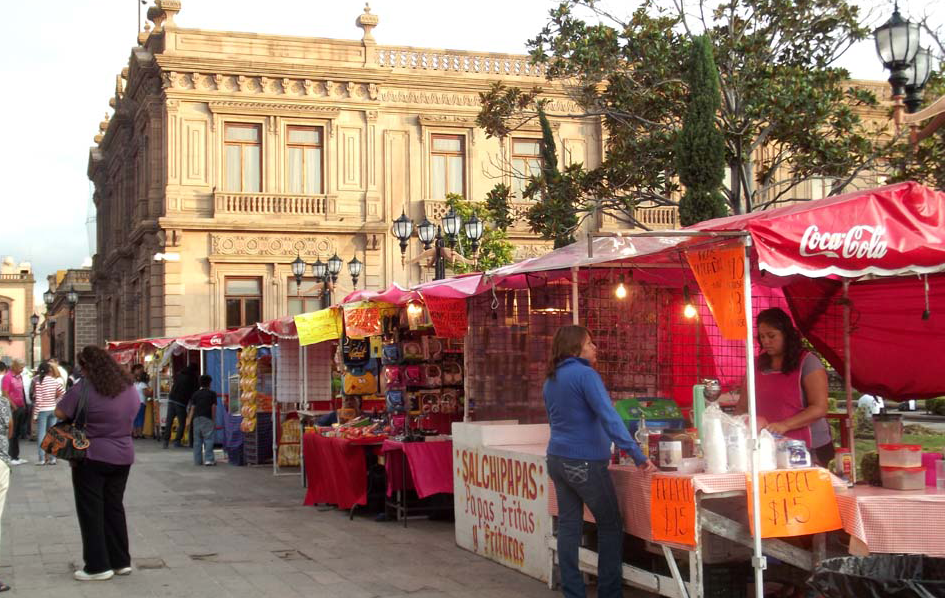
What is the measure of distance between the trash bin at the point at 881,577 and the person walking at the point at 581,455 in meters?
1.41

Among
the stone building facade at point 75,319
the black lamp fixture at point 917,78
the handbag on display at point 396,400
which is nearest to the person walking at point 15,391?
the handbag on display at point 396,400

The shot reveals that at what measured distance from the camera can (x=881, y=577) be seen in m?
5.17

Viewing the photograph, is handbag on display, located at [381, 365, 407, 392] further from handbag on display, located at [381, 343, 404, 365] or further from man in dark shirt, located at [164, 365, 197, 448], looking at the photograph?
man in dark shirt, located at [164, 365, 197, 448]

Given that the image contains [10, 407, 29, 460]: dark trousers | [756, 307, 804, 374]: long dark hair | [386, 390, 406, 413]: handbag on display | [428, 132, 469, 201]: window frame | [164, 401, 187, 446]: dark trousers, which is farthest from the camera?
[428, 132, 469, 201]: window frame

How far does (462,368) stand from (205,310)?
2021 cm

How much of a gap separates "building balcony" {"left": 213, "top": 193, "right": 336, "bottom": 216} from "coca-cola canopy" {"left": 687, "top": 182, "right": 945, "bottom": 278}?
84.3ft

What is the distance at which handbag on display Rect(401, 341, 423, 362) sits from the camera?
1203 cm

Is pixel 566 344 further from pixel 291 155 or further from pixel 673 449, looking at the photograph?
pixel 291 155

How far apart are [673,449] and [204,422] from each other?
1385 centimetres

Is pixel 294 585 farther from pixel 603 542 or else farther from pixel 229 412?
Answer: pixel 229 412

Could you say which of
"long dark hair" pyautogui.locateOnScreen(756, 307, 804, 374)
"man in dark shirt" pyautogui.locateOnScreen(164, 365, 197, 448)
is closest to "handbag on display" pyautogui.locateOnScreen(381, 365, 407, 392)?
"long dark hair" pyautogui.locateOnScreen(756, 307, 804, 374)

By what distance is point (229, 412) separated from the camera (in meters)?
20.8

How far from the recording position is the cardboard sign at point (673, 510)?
6316 millimetres

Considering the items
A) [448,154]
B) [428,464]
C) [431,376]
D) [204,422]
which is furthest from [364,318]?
[448,154]
